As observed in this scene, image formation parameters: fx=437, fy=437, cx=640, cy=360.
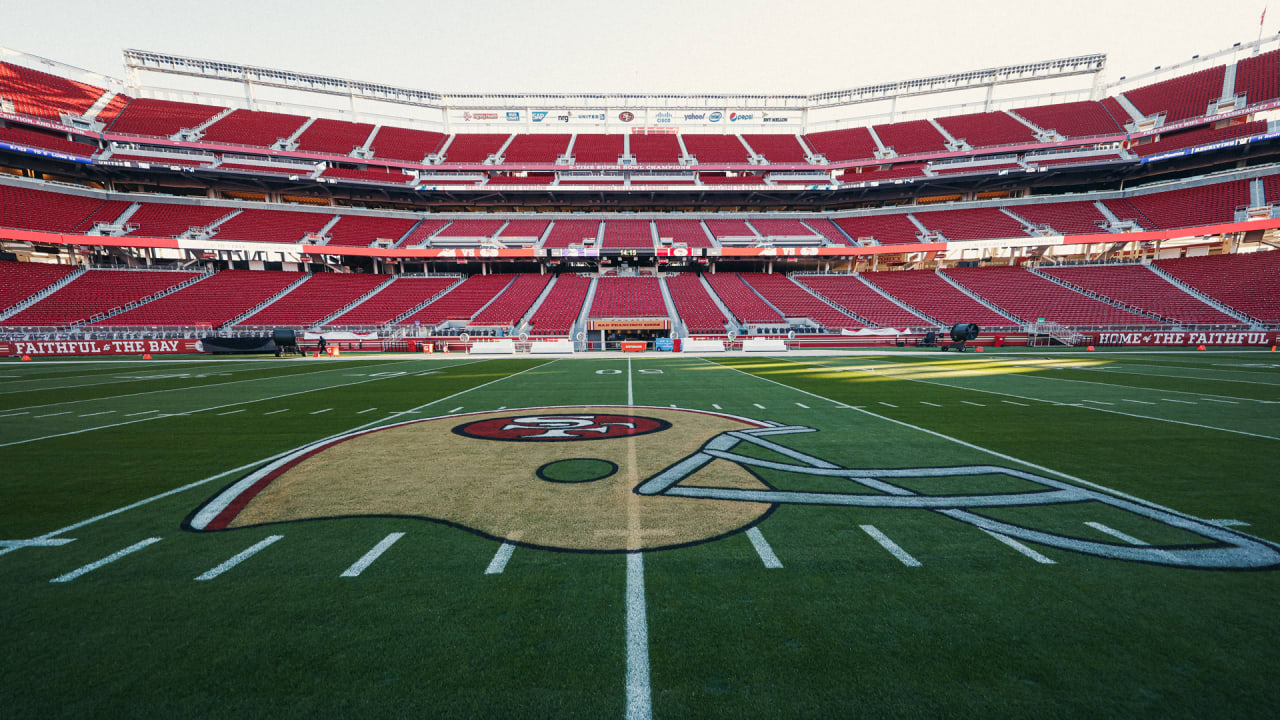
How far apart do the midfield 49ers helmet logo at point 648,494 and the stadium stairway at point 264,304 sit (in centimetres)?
3540

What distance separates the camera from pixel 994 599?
2.94 m

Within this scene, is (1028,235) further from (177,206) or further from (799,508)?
(177,206)

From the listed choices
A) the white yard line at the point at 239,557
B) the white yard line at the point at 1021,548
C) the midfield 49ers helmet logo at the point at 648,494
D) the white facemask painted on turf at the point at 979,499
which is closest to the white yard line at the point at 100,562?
the midfield 49ers helmet logo at the point at 648,494

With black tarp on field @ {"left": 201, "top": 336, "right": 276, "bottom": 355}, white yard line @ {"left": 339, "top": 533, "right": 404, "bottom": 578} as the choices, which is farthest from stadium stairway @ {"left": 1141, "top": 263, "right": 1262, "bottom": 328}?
black tarp on field @ {"left": 201, "top": 336, "right": 276, "bottom": 355}

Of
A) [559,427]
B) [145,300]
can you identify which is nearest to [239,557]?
[559,427]

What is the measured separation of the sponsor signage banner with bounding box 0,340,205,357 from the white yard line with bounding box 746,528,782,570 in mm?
37540

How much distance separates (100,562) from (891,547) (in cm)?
646

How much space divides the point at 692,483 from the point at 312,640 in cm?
362

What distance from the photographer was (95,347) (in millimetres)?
26875

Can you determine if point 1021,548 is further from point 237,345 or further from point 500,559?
point 237,345

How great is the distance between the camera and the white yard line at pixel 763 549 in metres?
3.44

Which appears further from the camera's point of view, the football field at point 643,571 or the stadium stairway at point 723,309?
the stadium stairway at point 723,309

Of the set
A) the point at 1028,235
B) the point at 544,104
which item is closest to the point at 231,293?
the point at 544,104

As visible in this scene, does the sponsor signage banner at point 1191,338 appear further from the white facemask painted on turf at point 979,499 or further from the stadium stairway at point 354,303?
the stadium stairway at point 354,303
